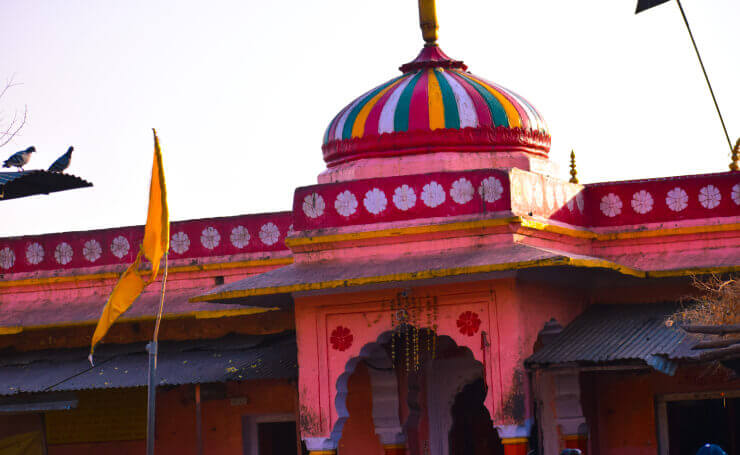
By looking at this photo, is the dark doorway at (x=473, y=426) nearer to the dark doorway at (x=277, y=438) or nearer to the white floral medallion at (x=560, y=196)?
the dark doorway at (x=277, y=438)

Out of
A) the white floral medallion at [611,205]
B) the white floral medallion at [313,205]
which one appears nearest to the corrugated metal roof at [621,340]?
the white floral medallion at [611,205]

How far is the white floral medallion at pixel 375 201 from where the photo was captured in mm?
14406

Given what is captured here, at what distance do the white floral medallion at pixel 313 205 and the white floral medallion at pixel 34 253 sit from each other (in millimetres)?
4680

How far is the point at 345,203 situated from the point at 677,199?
144 inches

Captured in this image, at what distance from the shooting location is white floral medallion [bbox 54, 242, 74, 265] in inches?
693

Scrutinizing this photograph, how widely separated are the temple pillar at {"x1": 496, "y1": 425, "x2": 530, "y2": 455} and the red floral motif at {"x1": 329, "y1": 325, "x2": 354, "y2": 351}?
6.38 feet

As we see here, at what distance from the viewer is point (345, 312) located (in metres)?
14.5

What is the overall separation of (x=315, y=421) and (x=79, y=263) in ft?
15.4

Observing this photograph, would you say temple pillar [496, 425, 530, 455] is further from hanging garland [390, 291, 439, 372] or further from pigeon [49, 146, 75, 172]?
pigeon [49, 146, 75, 172]

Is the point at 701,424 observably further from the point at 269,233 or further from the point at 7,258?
the point at 7,258

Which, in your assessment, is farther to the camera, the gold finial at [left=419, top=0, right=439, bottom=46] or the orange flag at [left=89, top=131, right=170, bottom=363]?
the gold finial at [left=419, top=0, right=439, bottom=46]

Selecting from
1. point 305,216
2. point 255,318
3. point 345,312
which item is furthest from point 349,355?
point 255,318

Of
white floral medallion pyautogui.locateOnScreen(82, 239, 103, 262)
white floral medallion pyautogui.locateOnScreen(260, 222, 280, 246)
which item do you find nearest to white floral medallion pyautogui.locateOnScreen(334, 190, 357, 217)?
white floral medallion pyautogui.locateOnScreen(260, 222, 280, 246)

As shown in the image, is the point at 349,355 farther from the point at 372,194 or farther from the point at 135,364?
the point at 135,364
